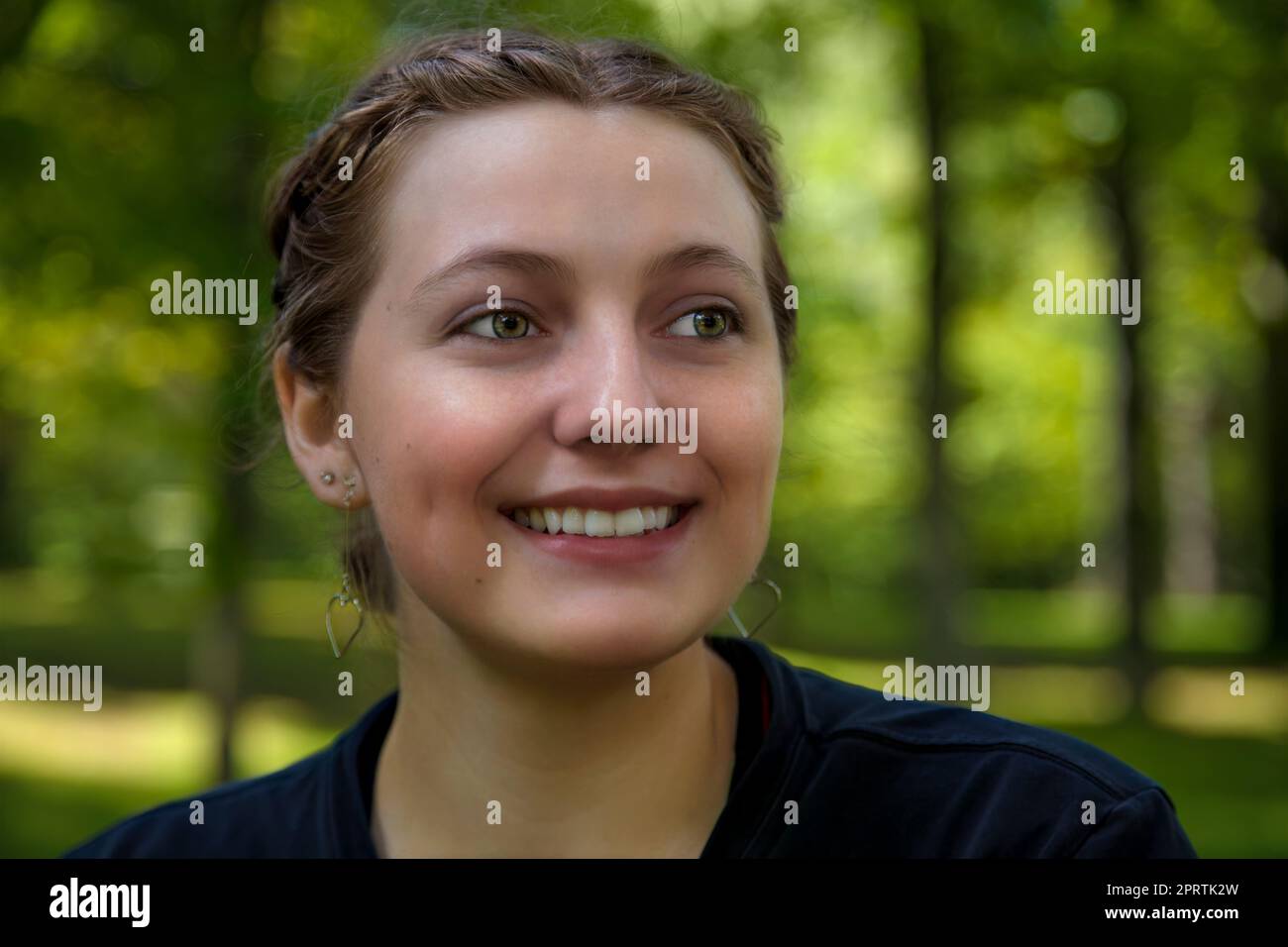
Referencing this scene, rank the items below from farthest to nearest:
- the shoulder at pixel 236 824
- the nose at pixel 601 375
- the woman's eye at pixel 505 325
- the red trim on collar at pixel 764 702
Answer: the shoulder at pixel 236 824
the red trim on collar at pixel 764 702
the woman's eye at pixel 505 325
the nose at pixel 601 375

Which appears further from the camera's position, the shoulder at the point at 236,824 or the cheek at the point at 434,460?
the shoulder at the point at 236,824

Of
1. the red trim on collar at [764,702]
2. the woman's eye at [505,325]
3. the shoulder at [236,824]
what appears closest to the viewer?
the woman's eye at [505,325]

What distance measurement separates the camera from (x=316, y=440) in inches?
88.7

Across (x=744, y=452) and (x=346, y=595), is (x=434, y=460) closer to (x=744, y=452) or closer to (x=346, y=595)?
(x=744, y=452)

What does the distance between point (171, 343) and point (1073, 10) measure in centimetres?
393

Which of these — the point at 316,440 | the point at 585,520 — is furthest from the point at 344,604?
the point at 585,520

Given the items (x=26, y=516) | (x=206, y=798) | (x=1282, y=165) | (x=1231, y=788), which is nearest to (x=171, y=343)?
(x=206, y=798)

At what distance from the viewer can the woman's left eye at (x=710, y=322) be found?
197 centimetres

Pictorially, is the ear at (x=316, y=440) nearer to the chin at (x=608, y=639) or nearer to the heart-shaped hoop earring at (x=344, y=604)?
the heart-shaped hoop earring at (x=344, y=604)

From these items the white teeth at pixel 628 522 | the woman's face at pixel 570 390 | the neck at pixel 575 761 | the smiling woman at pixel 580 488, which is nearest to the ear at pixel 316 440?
the smiling woman at pixel 580 488

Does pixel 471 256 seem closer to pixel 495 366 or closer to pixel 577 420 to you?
pixel 495 366

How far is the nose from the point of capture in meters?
1.82

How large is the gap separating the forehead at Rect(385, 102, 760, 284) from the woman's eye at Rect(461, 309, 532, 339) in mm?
106
